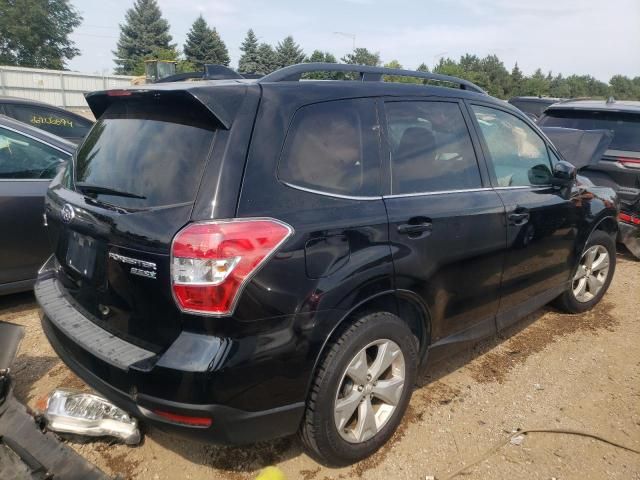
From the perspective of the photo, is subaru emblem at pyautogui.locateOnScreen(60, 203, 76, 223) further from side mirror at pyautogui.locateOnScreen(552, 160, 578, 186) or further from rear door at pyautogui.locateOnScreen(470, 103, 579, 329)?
side mirror at pyautogui.locateOnScreen(552, 160, 578, 186)

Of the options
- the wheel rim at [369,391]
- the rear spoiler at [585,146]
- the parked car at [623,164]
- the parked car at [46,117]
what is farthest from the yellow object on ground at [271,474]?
the parked car at [623,164]

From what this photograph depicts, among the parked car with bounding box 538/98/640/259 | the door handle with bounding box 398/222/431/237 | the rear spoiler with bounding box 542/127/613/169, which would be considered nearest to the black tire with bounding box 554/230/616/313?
the rear spoiler with bounding box 542/127/613/169

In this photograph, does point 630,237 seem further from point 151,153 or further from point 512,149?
point 151,153

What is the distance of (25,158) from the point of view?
4102mm

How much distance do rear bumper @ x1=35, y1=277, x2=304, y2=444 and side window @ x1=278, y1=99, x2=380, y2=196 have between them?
92 cm

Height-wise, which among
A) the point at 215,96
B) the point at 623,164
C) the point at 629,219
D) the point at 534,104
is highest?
the point at 215,96

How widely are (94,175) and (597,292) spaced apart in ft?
13.6

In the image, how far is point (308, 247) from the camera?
2.06 meters

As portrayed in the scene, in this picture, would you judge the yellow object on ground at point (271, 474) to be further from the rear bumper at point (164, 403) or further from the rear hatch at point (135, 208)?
the rear hatch at point (135, 208)

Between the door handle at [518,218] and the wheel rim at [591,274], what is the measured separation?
1.31m

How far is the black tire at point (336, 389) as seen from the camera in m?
2.19

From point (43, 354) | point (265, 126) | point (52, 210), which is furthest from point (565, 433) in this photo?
point (43, 354)

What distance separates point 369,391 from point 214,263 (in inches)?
41.1

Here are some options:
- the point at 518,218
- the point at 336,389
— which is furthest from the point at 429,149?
the point at 336,389
